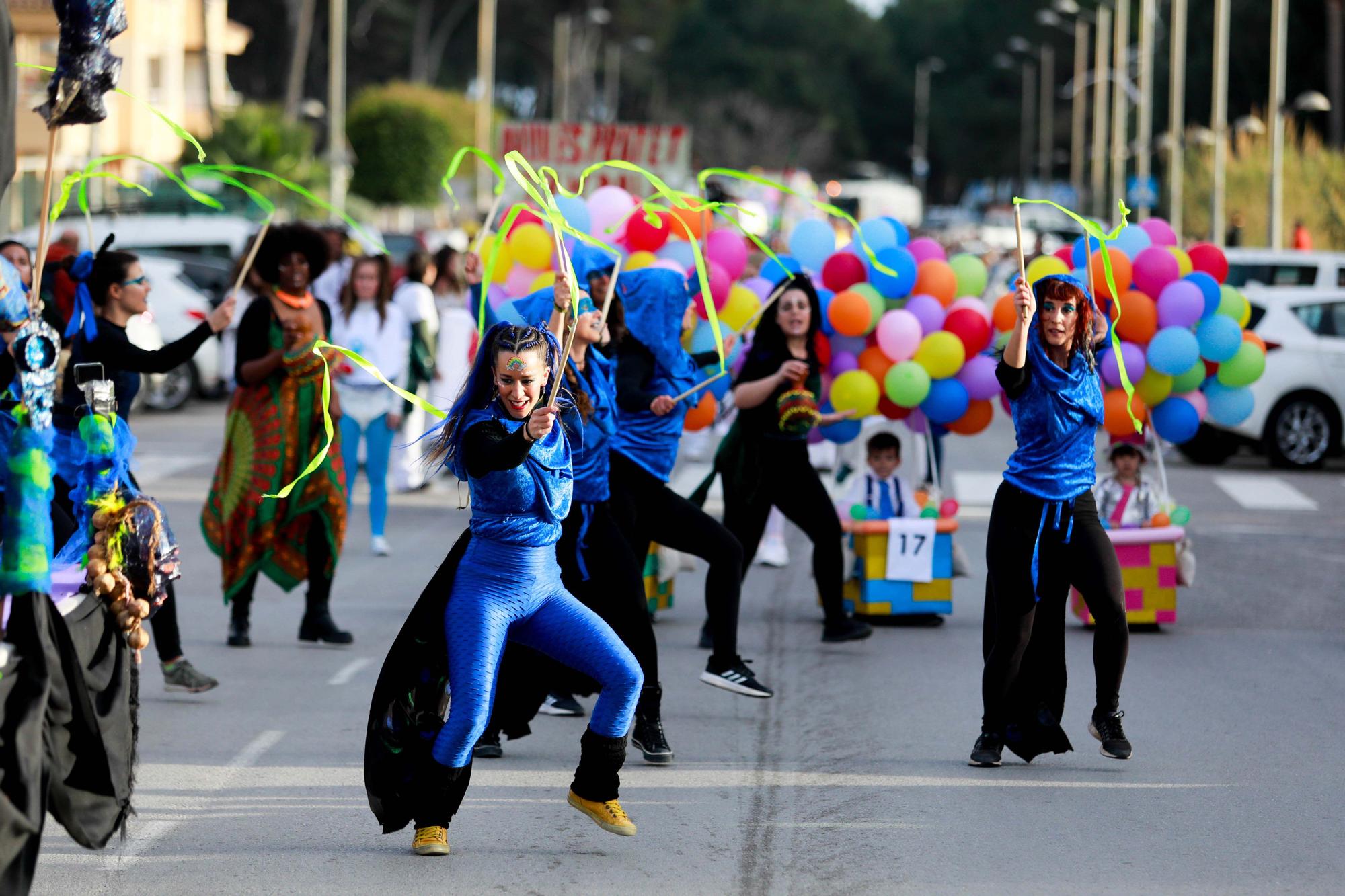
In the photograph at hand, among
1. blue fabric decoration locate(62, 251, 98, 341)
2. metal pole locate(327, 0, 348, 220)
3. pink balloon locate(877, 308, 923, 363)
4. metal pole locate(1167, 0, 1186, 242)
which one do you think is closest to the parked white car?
pink balloon locate(877, 308, 923, 363)

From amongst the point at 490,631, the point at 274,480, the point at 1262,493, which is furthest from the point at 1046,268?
Result: the point at 1262,493

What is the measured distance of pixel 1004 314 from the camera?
930 centimetres

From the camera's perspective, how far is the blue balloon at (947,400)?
9422 mm

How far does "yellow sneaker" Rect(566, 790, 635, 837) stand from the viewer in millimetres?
5691

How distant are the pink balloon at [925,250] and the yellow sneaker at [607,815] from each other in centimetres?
475

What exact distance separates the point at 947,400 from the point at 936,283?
1.96 ft

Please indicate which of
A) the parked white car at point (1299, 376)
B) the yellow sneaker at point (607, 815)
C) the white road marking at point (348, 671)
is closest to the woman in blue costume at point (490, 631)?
the yellow sneaker at point (607, 815)

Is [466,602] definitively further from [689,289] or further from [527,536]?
[689,289]

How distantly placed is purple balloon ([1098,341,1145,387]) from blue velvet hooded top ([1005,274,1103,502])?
2.45 meters

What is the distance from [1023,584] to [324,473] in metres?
3.57

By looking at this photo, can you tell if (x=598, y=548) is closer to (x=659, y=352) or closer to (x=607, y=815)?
(x=659, y=352)

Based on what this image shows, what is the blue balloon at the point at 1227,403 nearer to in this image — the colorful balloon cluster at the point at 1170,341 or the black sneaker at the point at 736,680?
the colorful balloon cluster at the point at 1170,341

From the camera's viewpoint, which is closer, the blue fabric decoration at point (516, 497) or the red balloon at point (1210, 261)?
the blue fabric decoration at point (516, 497)

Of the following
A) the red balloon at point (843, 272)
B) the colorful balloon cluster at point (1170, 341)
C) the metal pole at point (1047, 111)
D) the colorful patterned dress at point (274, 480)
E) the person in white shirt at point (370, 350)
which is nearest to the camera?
the colorful patterned dress at point (274, 480)
